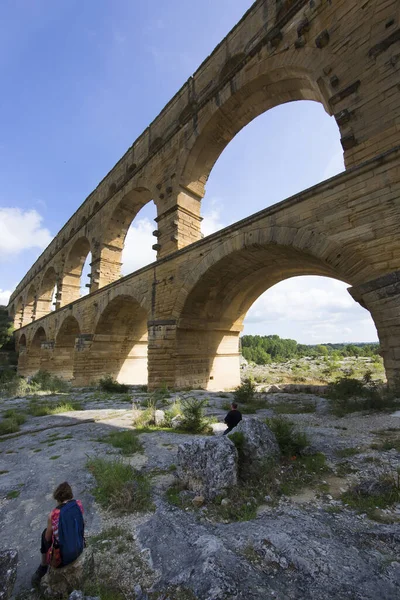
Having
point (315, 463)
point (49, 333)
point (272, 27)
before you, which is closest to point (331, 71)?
point (272, 27)

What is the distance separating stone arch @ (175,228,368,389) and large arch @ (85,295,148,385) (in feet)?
12.9

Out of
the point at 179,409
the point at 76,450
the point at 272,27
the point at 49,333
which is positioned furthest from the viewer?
the point at 49,333

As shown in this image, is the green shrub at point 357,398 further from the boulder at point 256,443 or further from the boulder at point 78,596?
the boulder at point 78,596

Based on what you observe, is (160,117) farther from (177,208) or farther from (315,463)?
(315,463)

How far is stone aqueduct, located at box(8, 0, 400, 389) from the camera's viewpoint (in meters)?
5.09

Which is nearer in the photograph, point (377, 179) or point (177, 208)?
point (377, 179)

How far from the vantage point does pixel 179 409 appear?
216 inches

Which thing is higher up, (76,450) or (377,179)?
(377,179)

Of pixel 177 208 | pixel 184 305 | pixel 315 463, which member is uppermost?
pixel 177 208

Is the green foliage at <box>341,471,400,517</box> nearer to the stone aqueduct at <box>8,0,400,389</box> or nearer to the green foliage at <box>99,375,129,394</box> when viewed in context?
the stone aqueduct at <box>8,0,400,389</box>

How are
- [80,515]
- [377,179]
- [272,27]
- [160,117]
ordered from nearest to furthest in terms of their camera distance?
1. [80,515]
2. [377,179]
3. [272,27]
4. [160,117]

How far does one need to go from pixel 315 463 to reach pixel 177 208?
29.5ft

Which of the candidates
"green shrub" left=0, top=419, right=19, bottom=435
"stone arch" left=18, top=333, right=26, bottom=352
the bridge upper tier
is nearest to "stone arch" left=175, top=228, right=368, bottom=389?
the bridge upper tier

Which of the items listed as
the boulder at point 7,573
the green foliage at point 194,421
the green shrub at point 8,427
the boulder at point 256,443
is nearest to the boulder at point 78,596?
the boulder at point 7,573
